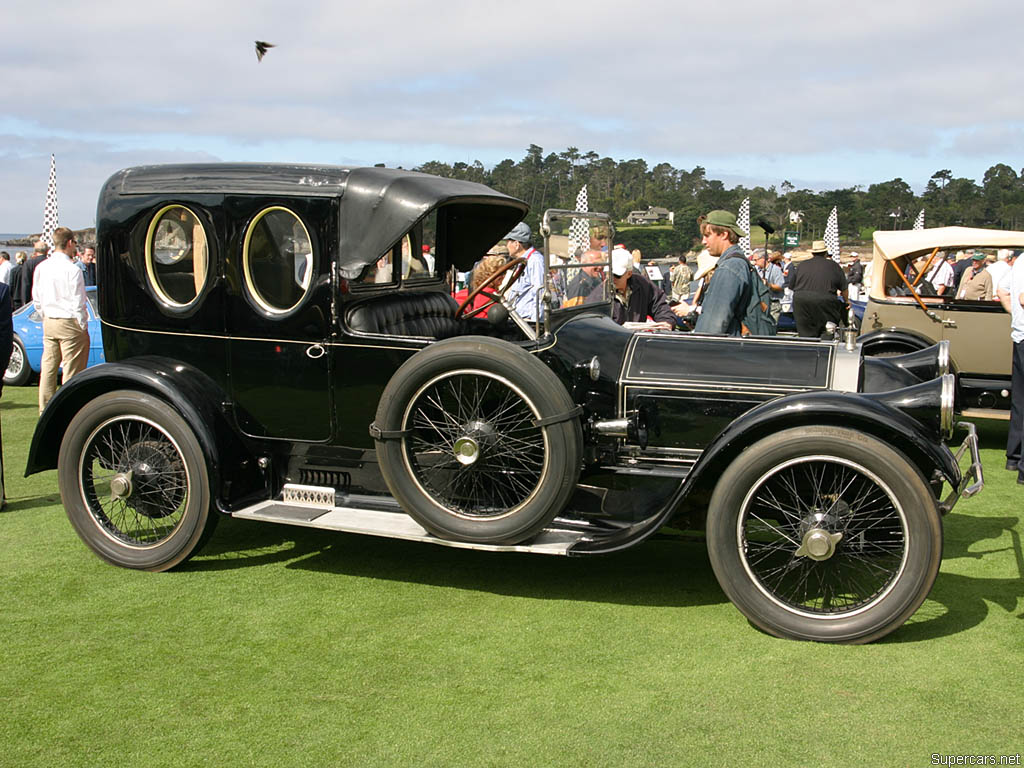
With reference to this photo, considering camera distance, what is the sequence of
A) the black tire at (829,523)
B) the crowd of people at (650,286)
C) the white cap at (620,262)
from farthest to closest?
the white cap at (620,262) < the crowd of people at (650,286) < the black tire at (829,523)

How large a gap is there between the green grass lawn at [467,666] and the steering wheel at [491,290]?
4.64 feet

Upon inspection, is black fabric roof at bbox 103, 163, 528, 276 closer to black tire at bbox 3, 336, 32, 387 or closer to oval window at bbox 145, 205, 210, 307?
oval window at bbox 145, 205, 210, 307

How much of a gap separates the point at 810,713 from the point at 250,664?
2125 millimetres

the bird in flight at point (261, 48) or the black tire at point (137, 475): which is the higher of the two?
the bird in flight at point (261, 48)

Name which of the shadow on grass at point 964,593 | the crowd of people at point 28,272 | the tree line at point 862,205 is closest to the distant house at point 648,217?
the tree line at point 862,205

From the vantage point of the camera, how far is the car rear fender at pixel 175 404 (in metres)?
4.54

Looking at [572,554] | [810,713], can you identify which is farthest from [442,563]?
[810,713]

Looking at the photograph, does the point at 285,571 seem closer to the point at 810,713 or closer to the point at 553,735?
the point at 553,735

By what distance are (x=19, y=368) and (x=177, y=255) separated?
26.6ft

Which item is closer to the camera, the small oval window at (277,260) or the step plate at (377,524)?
the step plate at (377,524)

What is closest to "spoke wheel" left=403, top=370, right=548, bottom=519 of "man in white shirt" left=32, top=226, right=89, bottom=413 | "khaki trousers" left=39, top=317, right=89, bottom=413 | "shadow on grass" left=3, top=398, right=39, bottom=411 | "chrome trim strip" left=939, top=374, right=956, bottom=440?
"chrome trim strip" left=939, top=374, right=956, bottom=440

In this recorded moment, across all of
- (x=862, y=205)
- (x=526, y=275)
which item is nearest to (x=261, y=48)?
(x=526, y=275)

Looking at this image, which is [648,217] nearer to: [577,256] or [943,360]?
[577,256]

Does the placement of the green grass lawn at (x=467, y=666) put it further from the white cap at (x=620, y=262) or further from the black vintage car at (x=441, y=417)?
the white cap at (x=620, y=262)
